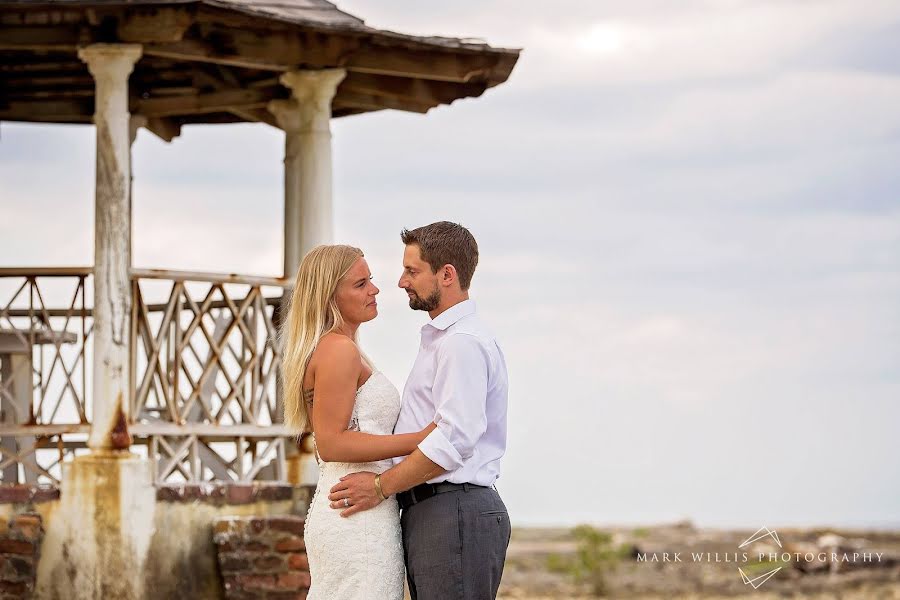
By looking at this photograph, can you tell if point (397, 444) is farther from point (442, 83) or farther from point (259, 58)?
point (442, 83)

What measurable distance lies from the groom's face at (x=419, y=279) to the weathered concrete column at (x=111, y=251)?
16.6 ft

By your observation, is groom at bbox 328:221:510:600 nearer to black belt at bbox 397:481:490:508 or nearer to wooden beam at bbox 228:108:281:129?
black belt at bbox 397:481:490:508

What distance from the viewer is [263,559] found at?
9953 millimetres

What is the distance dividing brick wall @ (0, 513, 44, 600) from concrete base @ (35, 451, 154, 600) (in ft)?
0.24

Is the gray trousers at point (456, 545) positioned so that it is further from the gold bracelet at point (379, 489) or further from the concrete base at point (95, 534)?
the concrete base at point (95, 534)

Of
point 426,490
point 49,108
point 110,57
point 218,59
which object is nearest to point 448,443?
point 426,490

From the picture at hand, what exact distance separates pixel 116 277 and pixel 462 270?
5.16 metres

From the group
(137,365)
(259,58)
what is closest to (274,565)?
(137,365)

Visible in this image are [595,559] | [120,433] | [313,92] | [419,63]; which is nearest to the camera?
[120,433]

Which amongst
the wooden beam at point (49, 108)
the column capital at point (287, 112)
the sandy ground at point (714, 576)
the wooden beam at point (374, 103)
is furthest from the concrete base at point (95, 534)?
the sandy ground at point (714, 576)

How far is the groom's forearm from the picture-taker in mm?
5016

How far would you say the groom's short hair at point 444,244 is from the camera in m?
5.14

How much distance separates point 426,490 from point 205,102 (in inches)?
294

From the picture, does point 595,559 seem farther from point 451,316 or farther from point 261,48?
point 451,316
